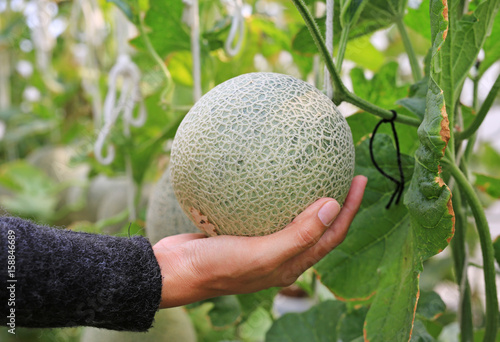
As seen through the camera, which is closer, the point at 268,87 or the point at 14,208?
the point at 268,87

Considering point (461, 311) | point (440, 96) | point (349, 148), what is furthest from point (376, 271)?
point (440, 96)

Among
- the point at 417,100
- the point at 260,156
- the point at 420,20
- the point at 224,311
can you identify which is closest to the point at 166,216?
the point at 224,311

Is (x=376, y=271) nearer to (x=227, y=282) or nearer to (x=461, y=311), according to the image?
(x=461, y=311)

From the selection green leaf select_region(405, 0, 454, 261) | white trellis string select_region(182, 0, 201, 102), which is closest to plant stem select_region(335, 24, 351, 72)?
green leaf select_region(405, 0, 454, 261)

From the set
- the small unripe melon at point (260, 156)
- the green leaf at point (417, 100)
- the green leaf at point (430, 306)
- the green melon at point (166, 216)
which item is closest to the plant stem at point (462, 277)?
the green leaf at point (430, 306)

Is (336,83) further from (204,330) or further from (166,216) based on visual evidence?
(204,330)

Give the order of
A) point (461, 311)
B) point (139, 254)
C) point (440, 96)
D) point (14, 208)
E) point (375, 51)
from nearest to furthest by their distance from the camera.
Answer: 1. point (440, 96)
2. point (139, 254)
3. point (461, 311)
4. point (375, 51)
5. point (14, 208)

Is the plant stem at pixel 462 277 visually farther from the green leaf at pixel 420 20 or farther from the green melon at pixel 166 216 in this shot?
the green melon at pixel 166 216

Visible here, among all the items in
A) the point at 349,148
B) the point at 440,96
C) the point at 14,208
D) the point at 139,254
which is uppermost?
the point at 440,96

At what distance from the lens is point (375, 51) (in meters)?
1.58

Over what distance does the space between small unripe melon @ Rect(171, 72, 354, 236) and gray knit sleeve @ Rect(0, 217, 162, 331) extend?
0.13m

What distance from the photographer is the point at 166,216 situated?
1050 mm

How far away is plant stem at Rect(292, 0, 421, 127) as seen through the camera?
643 millimetres

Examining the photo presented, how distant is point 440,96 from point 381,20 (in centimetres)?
40
